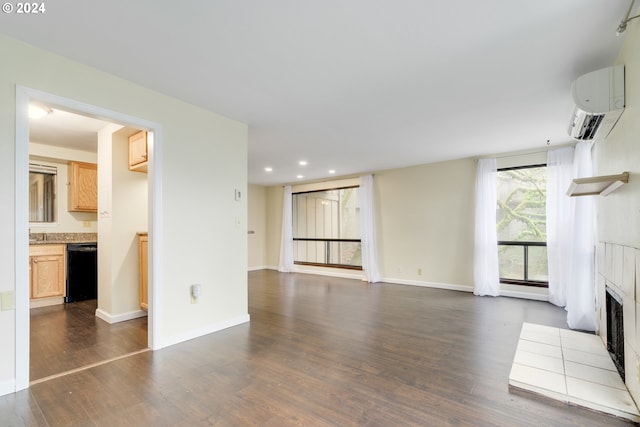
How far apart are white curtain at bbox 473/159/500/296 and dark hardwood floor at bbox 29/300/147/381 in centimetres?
492

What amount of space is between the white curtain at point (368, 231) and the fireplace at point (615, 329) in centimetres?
400

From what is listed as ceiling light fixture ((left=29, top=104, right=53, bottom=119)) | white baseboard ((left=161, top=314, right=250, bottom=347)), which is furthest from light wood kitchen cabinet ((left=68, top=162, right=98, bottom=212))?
white baseboard ((left=161, top=314, right=250, bottom=347))

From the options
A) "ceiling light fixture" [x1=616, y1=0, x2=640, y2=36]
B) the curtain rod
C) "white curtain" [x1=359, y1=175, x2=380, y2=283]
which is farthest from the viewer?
"white curtain" [x1=359, y1=175, x2=380, y2=283]

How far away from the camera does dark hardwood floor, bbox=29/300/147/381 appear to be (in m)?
2.56

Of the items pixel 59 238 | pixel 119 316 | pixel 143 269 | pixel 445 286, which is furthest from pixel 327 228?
pixel 59 238

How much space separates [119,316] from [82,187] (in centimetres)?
265

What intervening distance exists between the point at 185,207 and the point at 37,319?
8.88ft

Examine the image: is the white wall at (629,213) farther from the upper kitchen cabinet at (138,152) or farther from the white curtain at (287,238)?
the white curtain at (287,238)

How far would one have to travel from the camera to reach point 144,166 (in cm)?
378

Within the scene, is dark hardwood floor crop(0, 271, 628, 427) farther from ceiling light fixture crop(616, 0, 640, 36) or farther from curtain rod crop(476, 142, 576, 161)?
curtain rod crop(476, 142, 576, 161)

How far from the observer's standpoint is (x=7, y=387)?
2061mm

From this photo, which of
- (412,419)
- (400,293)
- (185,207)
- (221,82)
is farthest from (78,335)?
(400,293)

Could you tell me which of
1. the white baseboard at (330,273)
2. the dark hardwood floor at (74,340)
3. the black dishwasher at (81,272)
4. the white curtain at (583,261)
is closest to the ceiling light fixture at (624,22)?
the white curtain at (583,261)

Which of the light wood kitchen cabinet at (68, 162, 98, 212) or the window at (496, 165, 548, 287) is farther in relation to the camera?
the light wood kitchen cabinet at (68, 162, 98, 212)
